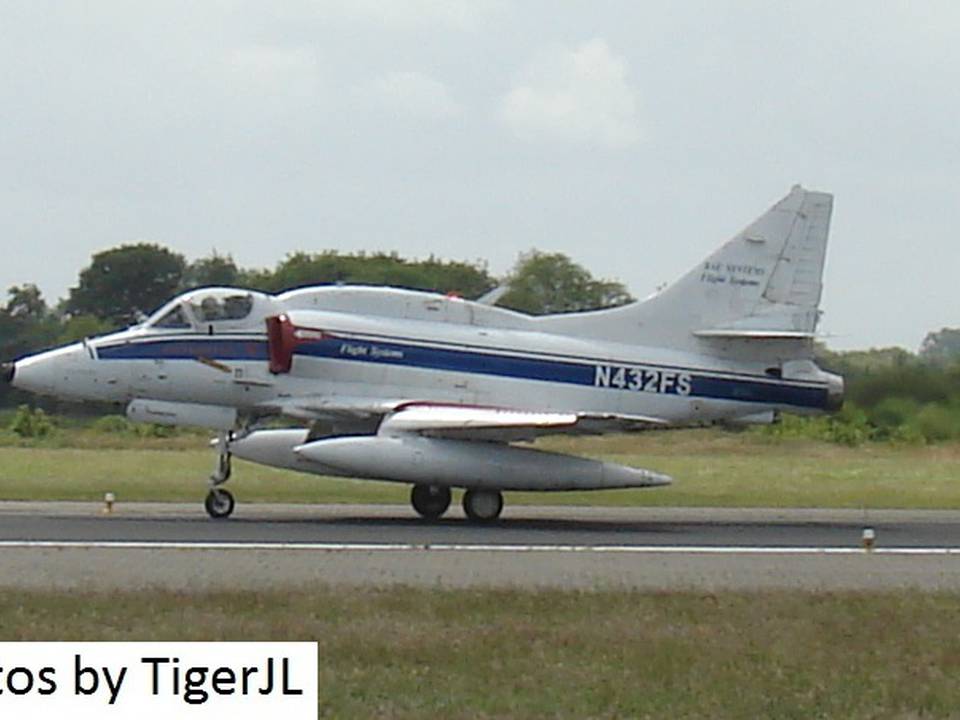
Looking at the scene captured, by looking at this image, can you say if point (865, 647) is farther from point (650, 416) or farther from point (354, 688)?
point (650, 416)

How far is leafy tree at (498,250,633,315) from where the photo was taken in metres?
37.5

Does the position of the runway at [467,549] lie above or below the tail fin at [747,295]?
below

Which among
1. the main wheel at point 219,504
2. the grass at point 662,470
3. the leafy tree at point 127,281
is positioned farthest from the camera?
the leafy tree at point 127,281

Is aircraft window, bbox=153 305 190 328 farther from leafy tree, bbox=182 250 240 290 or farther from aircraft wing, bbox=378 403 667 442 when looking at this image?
leafy tree, bbox=182 250 240 290

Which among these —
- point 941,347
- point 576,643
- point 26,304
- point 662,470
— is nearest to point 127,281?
point 26,304

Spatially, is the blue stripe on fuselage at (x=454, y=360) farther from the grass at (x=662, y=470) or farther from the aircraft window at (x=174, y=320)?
the grass at (x=662, y=470)

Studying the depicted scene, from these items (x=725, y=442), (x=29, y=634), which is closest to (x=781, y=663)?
(x=29, y=634)

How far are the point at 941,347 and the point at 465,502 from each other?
927cm

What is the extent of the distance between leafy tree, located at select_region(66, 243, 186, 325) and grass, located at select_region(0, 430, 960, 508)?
12251mm

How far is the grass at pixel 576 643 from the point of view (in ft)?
31.9

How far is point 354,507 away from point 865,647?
1492 cm

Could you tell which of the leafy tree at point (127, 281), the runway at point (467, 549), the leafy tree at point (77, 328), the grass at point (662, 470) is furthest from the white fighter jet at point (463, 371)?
the leafy tree at point (127, 281)

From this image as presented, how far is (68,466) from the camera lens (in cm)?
3575

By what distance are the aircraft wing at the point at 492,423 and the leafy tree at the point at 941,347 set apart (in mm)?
6236
